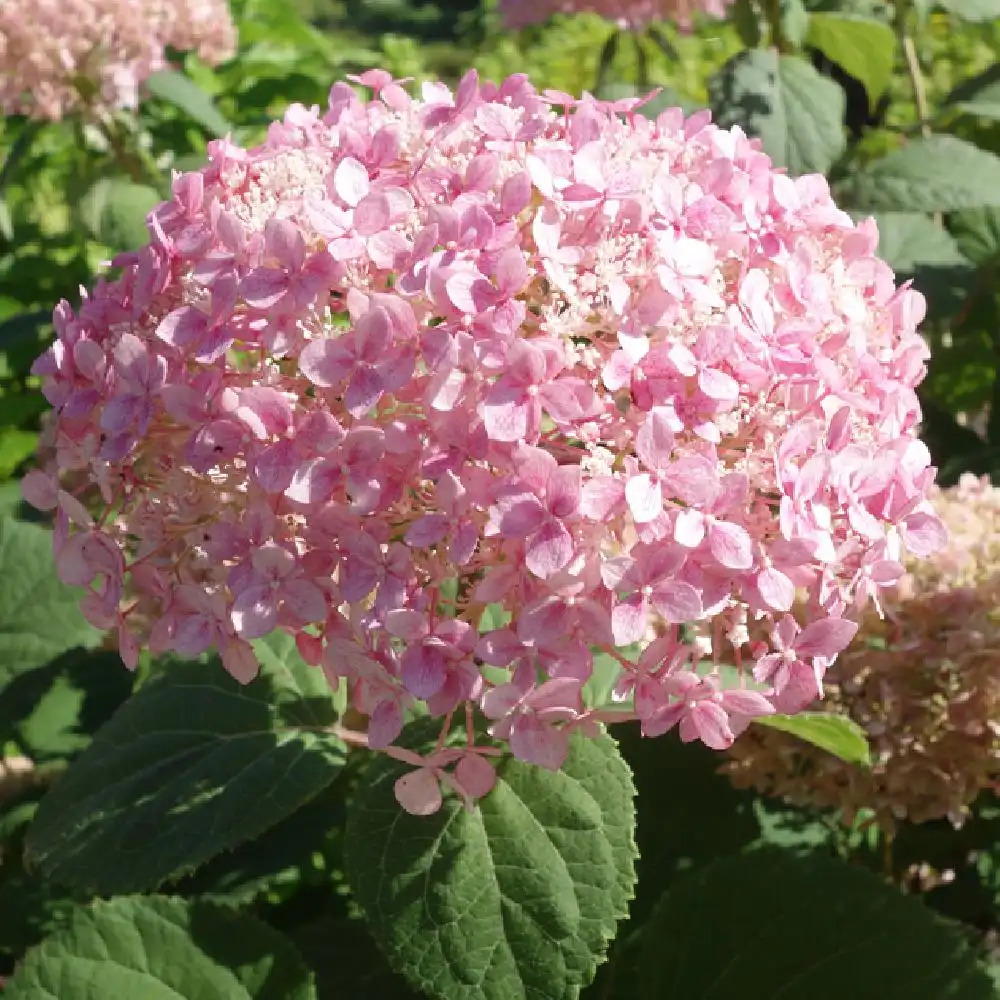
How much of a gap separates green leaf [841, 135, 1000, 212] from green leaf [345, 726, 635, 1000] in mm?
1366

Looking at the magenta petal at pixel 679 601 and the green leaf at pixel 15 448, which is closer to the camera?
the magenta petal at pixel 679 601

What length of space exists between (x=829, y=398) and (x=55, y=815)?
90cm

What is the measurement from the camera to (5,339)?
2.57 m

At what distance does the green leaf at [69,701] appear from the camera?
1.89 metres

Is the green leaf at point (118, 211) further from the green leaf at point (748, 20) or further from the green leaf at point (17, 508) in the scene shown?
the green leaf at point (748, 20)

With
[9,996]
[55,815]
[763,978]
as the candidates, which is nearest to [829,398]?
[763,978]

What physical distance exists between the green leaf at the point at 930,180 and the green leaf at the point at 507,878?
1.37m

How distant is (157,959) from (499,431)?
77cm

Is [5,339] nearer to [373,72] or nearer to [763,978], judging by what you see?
[373,72]

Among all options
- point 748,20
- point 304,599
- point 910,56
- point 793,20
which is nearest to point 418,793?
point 304,599

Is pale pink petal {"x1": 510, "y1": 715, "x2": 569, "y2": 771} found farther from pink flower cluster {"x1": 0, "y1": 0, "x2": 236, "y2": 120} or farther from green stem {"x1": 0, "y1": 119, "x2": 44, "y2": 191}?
green stem {"x1": 0, "y1": 119, "x2": 44, "y2": 191}

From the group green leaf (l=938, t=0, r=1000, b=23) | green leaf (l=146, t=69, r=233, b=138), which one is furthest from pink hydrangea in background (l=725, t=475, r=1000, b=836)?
green leaf (l=146, t=69, r=233, b=138)

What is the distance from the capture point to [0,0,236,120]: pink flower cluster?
7.95ft

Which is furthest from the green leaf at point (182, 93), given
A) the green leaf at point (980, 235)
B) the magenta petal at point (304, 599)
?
the magenta petal at point (304, 599)
